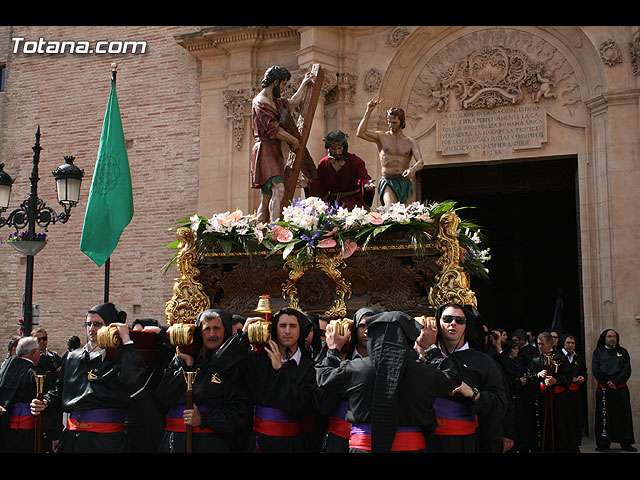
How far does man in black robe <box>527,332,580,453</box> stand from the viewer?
11.0m

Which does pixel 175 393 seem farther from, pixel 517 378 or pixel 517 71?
pixel 517 71

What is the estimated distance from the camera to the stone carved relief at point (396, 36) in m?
15.6

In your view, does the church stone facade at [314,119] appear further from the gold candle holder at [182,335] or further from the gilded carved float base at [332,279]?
the gold candle holder at [182,335]

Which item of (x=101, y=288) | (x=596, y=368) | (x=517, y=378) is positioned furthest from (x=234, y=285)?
(x=101, y=288)

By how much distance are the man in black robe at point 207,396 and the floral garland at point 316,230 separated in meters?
1.59

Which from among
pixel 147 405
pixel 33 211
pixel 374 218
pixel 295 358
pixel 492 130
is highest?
pixel 492 130

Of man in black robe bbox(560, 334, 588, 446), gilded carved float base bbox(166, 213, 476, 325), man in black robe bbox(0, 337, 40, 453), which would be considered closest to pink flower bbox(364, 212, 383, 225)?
gilded carved float base bbox(166, 213, 476, 325)

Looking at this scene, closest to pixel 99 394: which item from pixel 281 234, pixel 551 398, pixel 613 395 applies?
pixel 281 234

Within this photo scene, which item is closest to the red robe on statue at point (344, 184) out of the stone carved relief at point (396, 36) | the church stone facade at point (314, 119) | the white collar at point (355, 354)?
the white collar at point (355, 354)

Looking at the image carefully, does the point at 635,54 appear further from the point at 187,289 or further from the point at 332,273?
the point at 187,289

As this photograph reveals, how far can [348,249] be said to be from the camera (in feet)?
24.1

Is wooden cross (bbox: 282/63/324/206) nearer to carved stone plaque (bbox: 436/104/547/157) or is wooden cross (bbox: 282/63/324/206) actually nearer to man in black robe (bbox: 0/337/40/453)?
man in black robe (bbox: 0/337/40/453)

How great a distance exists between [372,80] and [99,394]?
36.3 feet

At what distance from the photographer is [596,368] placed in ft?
41.5
